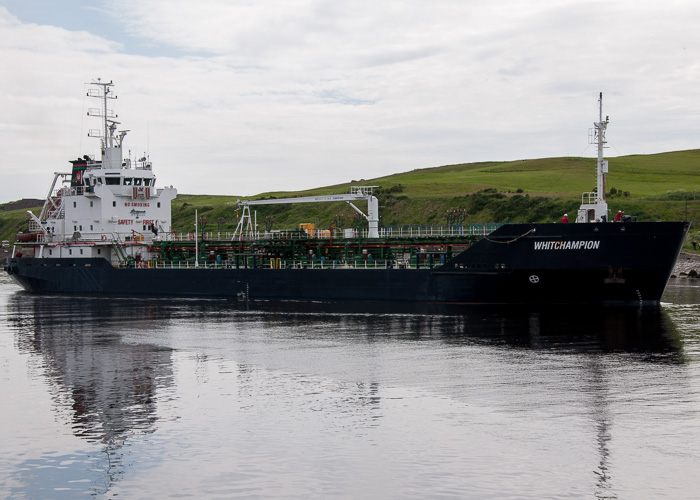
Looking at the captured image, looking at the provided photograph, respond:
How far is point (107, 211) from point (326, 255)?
17823 millimetres

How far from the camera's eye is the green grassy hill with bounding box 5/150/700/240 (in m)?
92.1

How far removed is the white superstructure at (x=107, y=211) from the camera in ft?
190

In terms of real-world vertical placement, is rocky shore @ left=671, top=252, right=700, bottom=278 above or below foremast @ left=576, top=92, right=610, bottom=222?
below

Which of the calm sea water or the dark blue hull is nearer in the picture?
the calm sea water

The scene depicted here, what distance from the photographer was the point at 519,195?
102062mm

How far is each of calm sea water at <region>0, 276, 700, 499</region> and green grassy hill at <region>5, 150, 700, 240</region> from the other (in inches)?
1947

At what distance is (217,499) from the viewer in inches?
541

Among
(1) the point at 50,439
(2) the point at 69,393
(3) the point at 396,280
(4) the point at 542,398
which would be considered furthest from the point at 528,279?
(1) the point at 50,439

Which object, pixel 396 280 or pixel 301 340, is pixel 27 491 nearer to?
pixel 301 340

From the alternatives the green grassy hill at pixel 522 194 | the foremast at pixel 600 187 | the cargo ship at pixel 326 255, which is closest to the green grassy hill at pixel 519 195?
the green grassy hill at pixel 522 194

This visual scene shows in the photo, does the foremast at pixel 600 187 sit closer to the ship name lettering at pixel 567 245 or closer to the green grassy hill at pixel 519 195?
the ship name lettering at pixel 567 245

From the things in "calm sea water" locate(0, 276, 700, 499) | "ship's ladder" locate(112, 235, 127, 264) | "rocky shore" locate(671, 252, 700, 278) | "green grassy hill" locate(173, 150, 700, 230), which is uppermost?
"green grassy hill" locate(173, 150, 700, 230)

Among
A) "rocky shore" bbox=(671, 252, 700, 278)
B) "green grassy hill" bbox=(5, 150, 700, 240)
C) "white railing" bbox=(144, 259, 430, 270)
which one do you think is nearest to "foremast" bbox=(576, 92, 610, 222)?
"white railing" bbox=(144, 259, 430, 270)

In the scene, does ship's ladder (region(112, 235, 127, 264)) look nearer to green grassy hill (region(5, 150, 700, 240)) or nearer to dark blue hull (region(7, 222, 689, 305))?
dark blue hull (region(7, 222, 689, 305))
